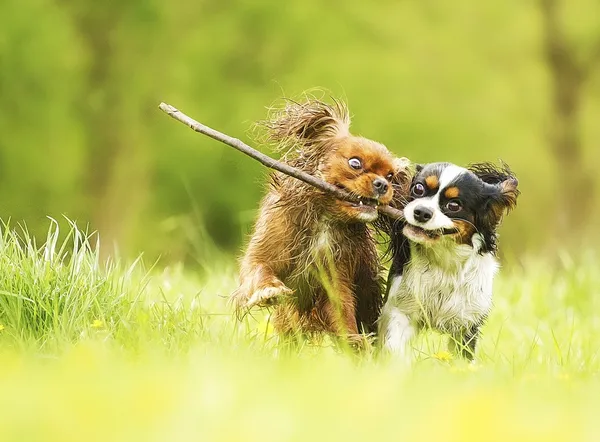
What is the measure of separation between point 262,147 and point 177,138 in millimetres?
8682

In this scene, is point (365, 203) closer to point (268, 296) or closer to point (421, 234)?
point (421, 234)

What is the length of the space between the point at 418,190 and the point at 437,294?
47 centimetres

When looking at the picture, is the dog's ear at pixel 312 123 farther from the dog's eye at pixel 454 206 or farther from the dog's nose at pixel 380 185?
the dog's eye at pixel 454 206

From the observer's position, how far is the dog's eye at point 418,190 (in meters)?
4.21

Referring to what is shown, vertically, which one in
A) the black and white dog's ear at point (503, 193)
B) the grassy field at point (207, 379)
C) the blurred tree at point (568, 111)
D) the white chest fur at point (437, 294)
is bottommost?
the grassy field at point (207, 379)

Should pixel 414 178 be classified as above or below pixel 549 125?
below

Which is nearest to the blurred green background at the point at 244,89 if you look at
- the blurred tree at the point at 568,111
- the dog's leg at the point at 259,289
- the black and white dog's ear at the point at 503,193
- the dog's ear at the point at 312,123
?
the blurred tree at the point at 568,111

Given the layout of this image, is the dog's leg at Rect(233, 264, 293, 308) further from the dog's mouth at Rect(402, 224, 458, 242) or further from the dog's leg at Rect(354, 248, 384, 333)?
the dog's mouth at Rect(402, 224, 458, 242)

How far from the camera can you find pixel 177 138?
13094 millimetres

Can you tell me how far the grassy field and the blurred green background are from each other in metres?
7.49

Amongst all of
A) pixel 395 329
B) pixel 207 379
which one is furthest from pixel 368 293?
pixel 207 379

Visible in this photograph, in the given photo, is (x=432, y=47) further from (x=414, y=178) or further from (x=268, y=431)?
(x=268, y=431)

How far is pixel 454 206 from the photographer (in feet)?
13.6

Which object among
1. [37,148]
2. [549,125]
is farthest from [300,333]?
[549,125]
